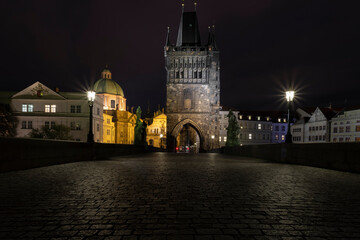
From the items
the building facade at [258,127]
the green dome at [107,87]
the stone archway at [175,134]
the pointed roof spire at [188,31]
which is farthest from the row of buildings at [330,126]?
the green dome at [107,87]

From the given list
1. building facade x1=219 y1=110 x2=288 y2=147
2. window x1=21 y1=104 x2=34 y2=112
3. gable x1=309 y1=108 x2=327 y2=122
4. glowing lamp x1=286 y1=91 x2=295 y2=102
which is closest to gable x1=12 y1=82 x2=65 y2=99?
window x1=21 y1=104 x2=34 y2=112

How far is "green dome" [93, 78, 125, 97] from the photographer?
76.6 meters

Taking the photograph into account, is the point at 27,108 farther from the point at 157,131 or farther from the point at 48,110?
the point at 157,131

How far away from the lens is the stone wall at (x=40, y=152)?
868 cm

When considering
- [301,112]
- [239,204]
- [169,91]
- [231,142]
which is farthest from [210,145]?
[239,204]

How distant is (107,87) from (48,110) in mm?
32774

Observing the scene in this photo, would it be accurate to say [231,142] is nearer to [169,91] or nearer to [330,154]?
[169,91]

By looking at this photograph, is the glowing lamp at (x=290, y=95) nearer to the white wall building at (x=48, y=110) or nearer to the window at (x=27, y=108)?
the white wall building at (x=48, y=110)

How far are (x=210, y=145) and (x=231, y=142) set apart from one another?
414cm

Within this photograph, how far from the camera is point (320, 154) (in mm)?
11289

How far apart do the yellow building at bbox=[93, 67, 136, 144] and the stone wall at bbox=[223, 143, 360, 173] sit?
48.2 meters

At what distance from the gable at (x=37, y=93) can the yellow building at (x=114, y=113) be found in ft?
51.8

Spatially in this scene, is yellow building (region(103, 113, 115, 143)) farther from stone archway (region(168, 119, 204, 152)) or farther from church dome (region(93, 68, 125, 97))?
stone archway (region(168, 119, 204, 152))

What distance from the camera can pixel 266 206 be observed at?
176 inches
